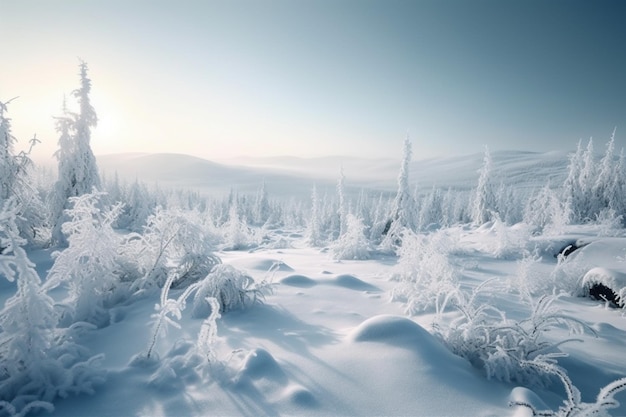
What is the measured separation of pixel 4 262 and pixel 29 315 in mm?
633

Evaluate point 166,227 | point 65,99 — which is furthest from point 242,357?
point 65,99

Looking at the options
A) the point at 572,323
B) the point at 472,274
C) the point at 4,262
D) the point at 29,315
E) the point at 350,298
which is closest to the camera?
the point at 4,262

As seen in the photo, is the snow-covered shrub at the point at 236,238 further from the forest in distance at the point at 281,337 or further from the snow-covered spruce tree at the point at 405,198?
the forest in distance at the point at 281,337

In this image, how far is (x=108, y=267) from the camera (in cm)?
573

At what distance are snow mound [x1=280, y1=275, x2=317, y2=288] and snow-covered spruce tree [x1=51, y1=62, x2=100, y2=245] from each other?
1661 centimetres

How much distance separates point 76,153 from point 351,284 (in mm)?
19102

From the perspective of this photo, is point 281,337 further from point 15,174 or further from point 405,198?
point 405,198

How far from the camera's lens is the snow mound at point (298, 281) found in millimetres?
7832

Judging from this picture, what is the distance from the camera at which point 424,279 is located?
7434mm

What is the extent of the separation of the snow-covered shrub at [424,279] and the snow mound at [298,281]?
7.11 feet

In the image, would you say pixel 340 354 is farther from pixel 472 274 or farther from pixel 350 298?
pixel 472 274

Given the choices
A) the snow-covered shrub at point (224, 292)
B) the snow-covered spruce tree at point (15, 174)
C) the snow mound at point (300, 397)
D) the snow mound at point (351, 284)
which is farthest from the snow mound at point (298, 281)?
the snow-covered spruce tree at point (15, 174)

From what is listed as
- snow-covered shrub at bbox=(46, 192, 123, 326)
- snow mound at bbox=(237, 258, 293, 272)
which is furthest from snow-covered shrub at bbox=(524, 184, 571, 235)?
snow-covered shrub at bbox=(46, 192, 123, 326)

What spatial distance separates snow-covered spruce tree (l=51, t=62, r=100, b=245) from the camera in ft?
58.6
